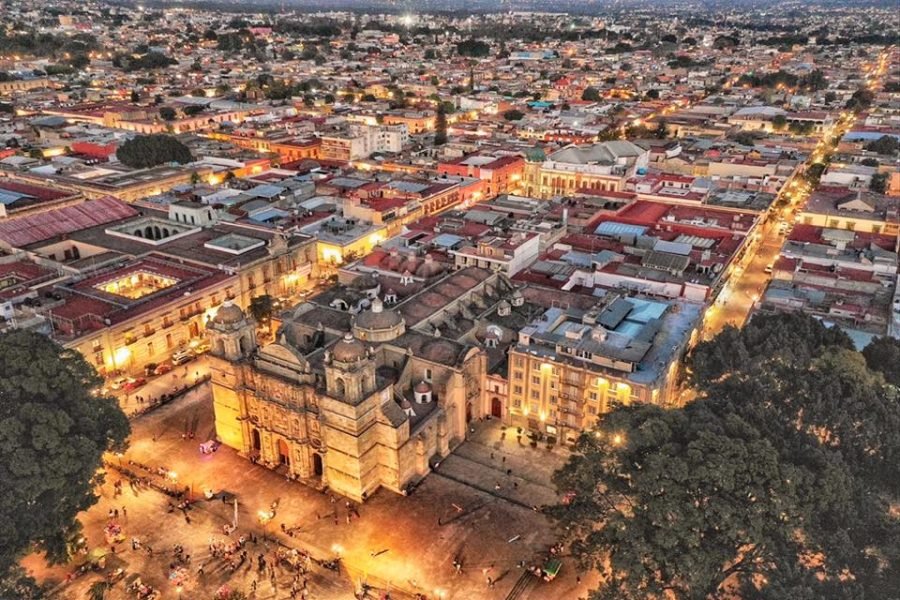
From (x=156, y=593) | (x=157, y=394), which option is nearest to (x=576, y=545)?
(x=156, y=593)

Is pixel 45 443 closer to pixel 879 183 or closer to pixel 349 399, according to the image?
pixel 349 399

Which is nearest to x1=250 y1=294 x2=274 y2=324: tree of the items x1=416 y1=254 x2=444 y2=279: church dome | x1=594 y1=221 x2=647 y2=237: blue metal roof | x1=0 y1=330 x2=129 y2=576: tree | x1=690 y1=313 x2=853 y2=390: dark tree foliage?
x1=416 y1=254 x2=444 y2=279: church dome

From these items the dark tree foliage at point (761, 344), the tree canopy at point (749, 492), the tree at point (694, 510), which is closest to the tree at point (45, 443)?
the tree canopy at point (749, 492)

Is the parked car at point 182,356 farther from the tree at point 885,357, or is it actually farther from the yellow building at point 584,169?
the yellow building at point 584,169

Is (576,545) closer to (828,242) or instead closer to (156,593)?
(156,593)

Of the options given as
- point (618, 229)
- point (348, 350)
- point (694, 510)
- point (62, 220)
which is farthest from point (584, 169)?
point (694, 510)

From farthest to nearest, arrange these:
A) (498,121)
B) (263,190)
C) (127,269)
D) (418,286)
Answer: (498,121) → (263,190) → (127,269) → (418,286)
